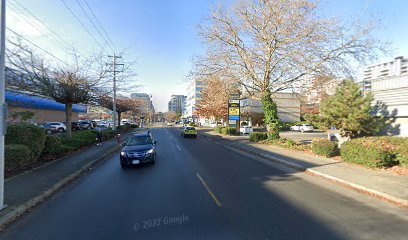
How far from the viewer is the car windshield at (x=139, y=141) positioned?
11.4m

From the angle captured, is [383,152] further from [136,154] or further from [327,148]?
[136,154]

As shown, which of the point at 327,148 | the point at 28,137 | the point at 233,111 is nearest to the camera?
the point at 28,137

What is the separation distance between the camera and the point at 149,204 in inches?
220

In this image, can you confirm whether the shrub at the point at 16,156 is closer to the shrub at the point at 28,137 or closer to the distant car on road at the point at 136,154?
the shrub at the point at 28,137

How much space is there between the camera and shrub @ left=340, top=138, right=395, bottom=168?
29.8 ft

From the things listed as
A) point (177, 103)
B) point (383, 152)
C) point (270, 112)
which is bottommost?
point (383, 152)

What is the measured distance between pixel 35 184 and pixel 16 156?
6.99 ft

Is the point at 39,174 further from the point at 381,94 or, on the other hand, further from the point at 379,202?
the point at 381,94

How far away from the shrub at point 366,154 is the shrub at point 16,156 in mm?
13831

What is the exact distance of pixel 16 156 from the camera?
27.3 ft

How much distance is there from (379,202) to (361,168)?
4.19 meters

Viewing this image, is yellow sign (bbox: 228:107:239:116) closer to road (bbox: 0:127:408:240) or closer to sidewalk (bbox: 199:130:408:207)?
sidewalk (bbox: 199:130:408:207)

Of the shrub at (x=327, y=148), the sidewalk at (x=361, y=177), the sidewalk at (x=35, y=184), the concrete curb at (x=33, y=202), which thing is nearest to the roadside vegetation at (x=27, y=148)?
the sidewalk at (x=35, y=184)

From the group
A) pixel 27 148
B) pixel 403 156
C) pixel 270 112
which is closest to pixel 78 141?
pixel 27 148
